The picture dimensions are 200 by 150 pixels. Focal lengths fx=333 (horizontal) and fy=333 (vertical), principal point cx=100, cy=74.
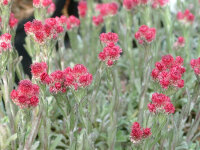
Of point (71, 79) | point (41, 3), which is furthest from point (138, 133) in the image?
point (41, 3)

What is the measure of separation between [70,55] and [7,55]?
102 centimetres

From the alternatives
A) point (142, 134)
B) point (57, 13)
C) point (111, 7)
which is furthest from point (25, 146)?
point (57, 13)

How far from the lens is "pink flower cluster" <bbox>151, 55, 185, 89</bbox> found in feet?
3.41

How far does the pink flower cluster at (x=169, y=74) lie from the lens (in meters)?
1.04

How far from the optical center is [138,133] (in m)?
1.01

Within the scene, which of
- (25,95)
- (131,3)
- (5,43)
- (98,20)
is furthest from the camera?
(98,20)

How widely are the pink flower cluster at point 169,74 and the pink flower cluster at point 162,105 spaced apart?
2.4 inches

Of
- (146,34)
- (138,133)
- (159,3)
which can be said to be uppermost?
(159,3)

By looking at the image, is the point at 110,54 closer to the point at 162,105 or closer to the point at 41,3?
the point at 162,105

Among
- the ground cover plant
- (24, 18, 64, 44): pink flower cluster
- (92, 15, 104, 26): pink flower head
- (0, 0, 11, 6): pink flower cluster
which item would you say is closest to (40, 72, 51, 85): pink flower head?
the ground cover plant

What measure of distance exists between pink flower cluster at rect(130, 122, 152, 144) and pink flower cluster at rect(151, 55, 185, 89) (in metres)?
0.15

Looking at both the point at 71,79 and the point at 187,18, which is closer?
the point at 71,79

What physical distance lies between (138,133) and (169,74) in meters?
0.21

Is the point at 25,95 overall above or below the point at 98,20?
below
